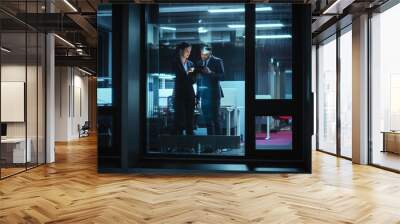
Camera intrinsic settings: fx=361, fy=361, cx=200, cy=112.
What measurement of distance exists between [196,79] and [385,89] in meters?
3.83

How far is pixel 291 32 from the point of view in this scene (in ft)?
22.7

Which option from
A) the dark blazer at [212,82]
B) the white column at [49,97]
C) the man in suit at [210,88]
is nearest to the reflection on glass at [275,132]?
the man in suit at [210,88]

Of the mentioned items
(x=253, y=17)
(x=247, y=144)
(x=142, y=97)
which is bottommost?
(x=247, y=144)

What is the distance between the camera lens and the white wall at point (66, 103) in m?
15.1

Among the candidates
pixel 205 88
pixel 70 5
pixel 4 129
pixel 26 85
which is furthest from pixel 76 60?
pixel 205 88

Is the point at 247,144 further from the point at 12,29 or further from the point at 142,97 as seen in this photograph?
the point at 12,29

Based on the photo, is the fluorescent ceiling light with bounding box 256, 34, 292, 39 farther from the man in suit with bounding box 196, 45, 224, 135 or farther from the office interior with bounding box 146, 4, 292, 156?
the man in suit with bounding box 196, 45, 224, 135

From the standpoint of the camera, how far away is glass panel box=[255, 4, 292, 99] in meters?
6.89

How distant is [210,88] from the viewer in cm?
721

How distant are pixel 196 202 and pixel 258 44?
375 centimetres

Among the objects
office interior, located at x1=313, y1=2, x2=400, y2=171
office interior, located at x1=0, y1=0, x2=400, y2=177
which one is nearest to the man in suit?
office interior, located at x1=0, y1=0, x2=400, y2=177

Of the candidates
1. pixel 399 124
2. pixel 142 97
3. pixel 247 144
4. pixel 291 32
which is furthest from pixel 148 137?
pixel 399 124

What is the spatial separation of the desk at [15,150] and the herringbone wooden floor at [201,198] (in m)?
0.47

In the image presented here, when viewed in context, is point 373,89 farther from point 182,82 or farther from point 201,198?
point 201,198
